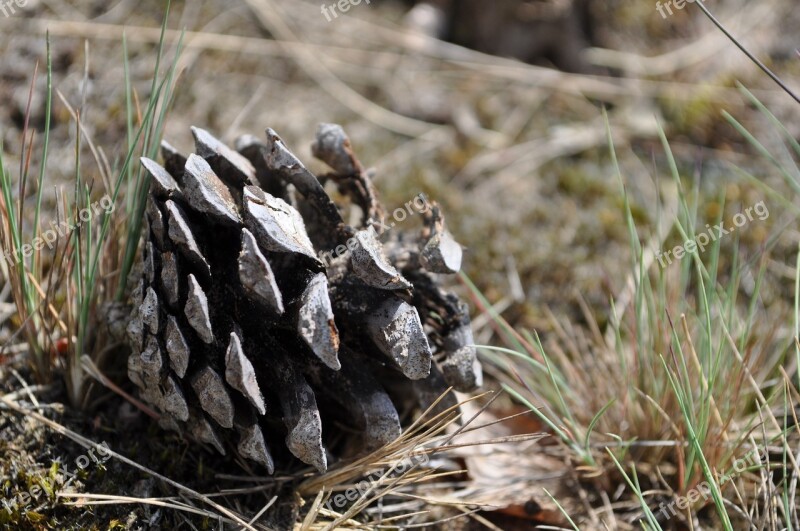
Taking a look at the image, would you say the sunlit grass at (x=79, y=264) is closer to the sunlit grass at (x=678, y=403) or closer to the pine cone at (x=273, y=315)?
the pine cone at (x=273, y=315)

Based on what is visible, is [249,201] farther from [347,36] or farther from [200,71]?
[347,36]

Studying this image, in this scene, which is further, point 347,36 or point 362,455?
point 347,36

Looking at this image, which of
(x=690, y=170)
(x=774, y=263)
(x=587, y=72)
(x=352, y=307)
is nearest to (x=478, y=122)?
(x=587, y=72)

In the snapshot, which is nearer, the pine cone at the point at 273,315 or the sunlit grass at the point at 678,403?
the pine cone at the point at 273,315

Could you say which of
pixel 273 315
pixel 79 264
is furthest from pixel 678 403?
pixel 79 264

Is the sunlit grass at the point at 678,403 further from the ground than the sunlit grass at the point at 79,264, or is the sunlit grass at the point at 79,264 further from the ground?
the sunlit grass at the point at 79,264

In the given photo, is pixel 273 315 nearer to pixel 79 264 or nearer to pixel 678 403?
pixel 79 264

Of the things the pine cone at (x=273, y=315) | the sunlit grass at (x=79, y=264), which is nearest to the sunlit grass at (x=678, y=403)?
the pine cone at (x=273, y=315)

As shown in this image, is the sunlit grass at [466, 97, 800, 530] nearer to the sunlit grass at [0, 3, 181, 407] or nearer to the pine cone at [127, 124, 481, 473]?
the pine cone at [127, 124, 481, 473]

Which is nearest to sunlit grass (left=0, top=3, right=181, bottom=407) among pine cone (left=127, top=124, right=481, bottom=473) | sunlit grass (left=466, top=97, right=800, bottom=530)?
pine cone (left=127, top=124, right=481, bottom=473)
